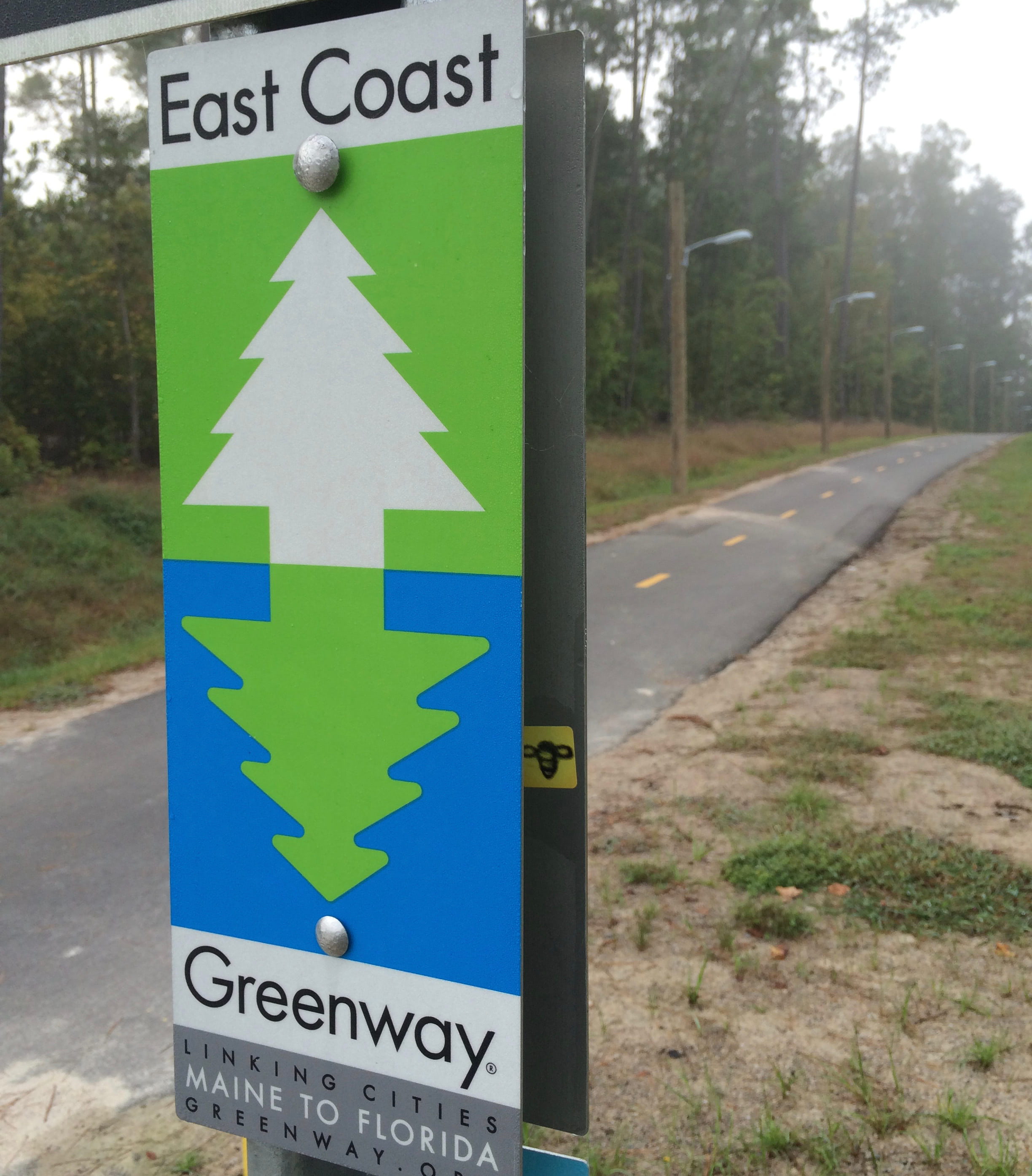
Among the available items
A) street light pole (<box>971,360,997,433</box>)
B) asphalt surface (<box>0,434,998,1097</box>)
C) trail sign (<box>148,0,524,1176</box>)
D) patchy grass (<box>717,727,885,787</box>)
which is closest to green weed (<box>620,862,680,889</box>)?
patchy grass (<box>717,727,885,787</box>)

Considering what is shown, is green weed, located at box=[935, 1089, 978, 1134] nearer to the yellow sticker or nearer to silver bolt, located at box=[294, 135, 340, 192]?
the yellow sticker

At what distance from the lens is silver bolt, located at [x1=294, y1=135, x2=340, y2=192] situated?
37.9 inches

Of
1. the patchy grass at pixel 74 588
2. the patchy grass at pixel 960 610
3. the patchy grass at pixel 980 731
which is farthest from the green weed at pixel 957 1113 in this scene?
the patchy grass at pixel 74 588

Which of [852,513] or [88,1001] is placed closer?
[88,1001]

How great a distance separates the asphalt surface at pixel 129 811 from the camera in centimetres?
326

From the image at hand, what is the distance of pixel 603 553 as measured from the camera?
44.5ft

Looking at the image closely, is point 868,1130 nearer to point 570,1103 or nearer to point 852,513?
point 570,1103

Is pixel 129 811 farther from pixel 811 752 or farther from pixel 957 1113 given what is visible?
pixel 957 1113

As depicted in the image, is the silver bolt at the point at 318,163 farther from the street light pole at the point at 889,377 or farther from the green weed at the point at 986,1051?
the street light pole at the point at 889,377

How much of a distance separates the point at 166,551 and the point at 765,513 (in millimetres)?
17371

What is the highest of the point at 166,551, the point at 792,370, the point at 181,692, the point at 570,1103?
the point at 792,370

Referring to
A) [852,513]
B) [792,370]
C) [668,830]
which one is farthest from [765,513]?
[792,370]

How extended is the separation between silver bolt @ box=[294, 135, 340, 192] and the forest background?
473 mm

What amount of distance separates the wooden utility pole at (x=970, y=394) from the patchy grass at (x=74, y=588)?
287ft
